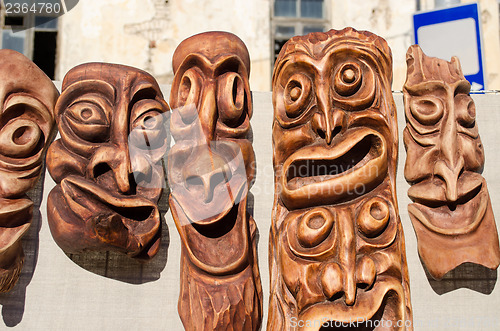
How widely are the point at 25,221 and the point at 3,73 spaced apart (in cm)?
47

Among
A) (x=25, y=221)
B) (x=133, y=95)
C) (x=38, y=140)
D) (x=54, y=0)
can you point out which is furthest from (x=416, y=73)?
(x=54, y=0)

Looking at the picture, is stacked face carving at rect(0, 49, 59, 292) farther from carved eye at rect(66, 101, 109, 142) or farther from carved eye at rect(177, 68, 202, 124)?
carved eye at rect(177, 68, 202, 124)

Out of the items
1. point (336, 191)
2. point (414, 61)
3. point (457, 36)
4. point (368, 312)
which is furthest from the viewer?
point (457, 36)

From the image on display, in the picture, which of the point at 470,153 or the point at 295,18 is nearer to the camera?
the point at 470,153

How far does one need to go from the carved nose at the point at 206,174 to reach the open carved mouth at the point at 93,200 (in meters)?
0.15

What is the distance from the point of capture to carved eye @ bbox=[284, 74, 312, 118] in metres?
1.46

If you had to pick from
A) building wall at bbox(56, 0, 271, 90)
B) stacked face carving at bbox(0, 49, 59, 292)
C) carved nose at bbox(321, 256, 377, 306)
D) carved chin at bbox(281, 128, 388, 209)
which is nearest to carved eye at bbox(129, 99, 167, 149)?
stacked face carving at bbox(0, 49, 59, 292)

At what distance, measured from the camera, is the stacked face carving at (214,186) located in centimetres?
139

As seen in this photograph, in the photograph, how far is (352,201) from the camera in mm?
1424

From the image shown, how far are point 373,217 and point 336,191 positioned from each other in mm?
125

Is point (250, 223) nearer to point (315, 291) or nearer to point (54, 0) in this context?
point (315, 291)

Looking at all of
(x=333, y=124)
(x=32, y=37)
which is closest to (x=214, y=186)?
(x=333, y=124)

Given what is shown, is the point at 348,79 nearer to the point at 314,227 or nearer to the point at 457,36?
the point at 314,227

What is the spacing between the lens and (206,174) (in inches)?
55.9
